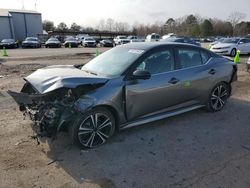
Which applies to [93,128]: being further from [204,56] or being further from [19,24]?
[19,24]

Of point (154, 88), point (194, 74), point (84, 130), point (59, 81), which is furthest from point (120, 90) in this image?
point (194, 74)

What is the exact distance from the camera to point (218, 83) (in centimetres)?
546

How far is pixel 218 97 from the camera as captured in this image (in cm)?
556

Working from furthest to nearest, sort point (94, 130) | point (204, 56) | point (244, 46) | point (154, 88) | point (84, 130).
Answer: point (244, 46)
point (204, 56)
point (154, 88)
point (94, 130)
point (84, 130)

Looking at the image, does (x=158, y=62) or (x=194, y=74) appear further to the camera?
(x=194, y=74)

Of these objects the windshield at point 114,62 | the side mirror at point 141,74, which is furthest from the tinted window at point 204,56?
the side mirror at point 141,74

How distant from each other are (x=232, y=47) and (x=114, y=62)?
1612 cm

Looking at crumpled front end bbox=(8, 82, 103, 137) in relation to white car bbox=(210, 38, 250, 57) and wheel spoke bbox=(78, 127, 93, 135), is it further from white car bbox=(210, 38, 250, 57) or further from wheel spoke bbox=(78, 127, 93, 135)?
white car bbox=(210, 38, 250, 57)

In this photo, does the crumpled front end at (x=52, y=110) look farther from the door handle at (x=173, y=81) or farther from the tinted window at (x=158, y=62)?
the door handle at (x=173, y=81)

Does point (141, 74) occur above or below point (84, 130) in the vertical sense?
above

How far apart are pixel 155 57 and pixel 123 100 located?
1091 millimetres

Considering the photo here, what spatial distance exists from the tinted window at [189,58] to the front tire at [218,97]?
0.83 meters

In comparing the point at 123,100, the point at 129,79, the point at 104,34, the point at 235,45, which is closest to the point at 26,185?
the point at 123,100

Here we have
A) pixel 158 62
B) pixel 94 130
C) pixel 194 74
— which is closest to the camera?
pixel 94 130
